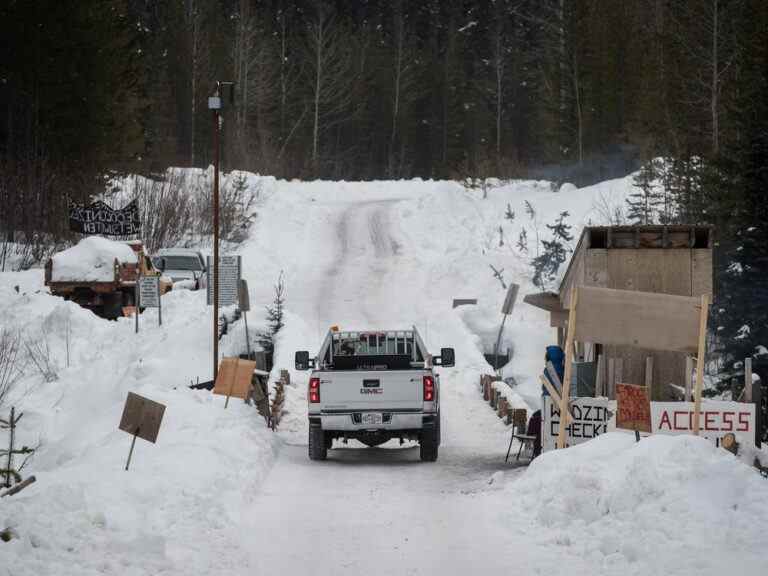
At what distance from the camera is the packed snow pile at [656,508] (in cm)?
1035

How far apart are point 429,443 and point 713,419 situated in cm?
433

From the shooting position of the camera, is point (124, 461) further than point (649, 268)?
No

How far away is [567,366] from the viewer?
14445 millimetres

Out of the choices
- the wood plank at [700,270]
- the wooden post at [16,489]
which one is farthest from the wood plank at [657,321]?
the wood plank at [700,270]

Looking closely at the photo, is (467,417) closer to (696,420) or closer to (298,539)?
(696,420)

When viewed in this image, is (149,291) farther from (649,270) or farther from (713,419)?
(713,419)

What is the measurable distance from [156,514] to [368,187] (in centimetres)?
6368

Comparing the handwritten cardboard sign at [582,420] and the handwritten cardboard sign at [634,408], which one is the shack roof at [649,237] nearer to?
the handwritten cardboard sign at [582,420]

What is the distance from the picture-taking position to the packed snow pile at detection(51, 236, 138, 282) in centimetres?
3575

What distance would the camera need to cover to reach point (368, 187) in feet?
246

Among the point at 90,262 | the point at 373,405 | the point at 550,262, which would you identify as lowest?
the point at 373,405

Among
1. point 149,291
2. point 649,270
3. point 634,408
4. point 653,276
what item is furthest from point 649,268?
point 149,291

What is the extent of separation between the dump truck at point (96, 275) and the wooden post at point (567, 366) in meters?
22.4

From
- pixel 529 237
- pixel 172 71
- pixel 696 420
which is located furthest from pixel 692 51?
pixel 172 71
